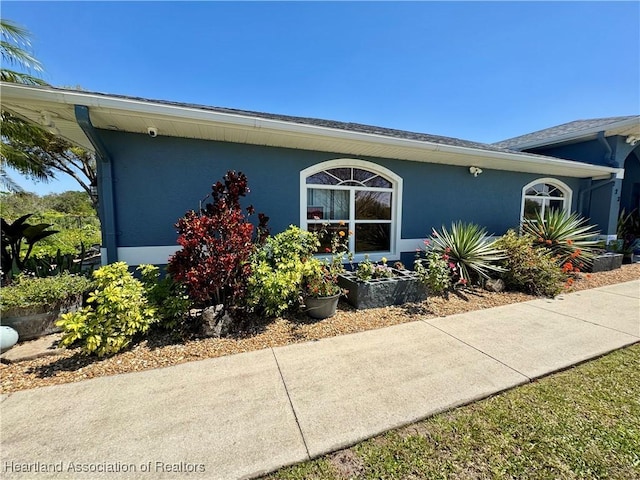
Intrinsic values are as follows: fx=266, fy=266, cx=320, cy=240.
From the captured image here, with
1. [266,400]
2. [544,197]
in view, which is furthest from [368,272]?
[544,197]

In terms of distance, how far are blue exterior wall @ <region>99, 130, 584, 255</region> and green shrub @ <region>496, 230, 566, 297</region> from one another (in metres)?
1.66

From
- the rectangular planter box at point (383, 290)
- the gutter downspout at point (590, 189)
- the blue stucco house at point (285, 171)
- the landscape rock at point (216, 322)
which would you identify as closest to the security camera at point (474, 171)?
the blue stucco house at point (285, 171)

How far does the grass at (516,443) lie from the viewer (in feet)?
6.08

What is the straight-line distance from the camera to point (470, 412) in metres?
2.43

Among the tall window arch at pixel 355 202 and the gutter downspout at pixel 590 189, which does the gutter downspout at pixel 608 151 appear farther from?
the tall window arch at pixel 355 202

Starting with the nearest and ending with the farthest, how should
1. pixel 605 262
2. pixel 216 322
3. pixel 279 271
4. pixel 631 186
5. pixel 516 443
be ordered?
pixel 516 443 < pixel 216 322 < pixel 279 271 < pixel 605 262 < pixel 631 186

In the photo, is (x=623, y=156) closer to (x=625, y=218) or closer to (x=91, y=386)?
(x=625, y=218)

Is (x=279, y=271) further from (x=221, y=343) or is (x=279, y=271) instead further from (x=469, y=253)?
(x=469, y=253)

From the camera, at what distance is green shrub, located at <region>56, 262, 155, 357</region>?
309 cm

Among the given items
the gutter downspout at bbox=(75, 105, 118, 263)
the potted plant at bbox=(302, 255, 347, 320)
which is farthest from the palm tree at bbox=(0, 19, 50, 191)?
the potted plant at bbox=(302, 255, 347, 320)

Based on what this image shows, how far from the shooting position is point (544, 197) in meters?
9.03

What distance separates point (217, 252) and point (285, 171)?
2678mm

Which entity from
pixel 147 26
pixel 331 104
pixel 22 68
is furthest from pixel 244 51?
pixel 22 68

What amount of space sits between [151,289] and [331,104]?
10985 millimetres
